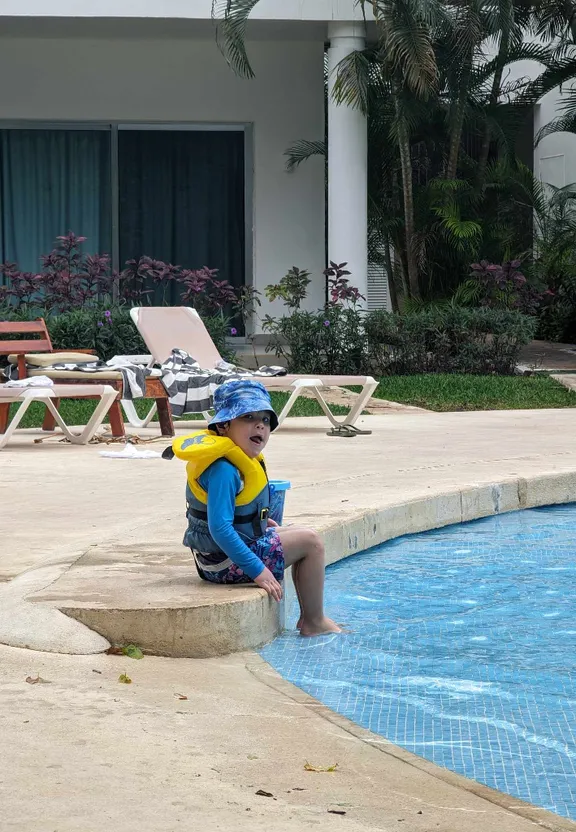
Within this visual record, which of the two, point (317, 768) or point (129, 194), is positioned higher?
point (129, 194)

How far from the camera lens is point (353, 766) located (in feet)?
10.3

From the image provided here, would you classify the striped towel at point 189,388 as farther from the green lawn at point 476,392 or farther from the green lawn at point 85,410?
the green lawn at point 476,392

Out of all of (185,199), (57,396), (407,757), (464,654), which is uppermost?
(185,199)

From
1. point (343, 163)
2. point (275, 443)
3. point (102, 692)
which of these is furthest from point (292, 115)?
point (102, 692)

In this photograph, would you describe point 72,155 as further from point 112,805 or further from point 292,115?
point 112,805

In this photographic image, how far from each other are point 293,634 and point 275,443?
4.68m

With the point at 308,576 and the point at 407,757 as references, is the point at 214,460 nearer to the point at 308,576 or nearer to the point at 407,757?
the point at 308,576

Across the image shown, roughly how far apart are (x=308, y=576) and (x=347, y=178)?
11.4 meters

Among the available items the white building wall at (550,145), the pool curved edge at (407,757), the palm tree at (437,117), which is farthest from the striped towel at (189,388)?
the white building wall at (550,145)

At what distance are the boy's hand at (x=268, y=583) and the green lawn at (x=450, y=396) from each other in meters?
6.63

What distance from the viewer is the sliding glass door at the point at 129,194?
57.0 feet

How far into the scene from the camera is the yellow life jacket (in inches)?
172

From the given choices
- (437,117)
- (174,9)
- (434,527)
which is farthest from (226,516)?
(437,117)

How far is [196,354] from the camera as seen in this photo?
424 inches
